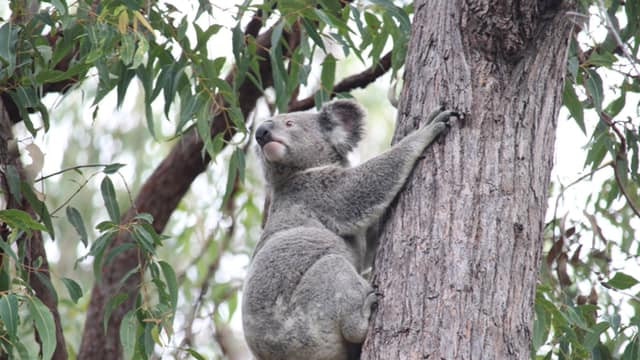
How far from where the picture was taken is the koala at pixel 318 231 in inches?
126

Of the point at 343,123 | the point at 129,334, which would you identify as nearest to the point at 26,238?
the point at 129,334

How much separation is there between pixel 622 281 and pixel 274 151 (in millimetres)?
1619

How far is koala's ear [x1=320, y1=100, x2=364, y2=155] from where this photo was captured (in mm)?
4363

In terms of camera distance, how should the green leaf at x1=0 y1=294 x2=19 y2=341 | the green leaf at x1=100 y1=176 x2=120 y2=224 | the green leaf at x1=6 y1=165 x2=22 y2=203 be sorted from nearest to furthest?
the green leaf at x1=0 y1=294 x2=19 y2=341 → the green leaf at x1=6 y1=165 x2=22 y2=203 → the green leaf at x1=100 y1=176 x2=120 y2=224

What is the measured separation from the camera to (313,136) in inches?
172

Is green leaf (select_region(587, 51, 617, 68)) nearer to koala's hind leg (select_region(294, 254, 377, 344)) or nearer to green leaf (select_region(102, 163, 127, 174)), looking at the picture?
koala's hind leg (select_region(294, 254, 377, 344))

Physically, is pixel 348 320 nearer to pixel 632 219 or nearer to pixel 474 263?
pixel 474 263

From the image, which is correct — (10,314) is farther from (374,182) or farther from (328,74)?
(328,74)

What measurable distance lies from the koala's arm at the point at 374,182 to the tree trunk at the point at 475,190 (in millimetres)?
56

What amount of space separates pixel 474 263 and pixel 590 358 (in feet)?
4.41

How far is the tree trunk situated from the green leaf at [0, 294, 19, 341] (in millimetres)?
1229

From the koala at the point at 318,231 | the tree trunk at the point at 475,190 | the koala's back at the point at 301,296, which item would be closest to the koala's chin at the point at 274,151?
the koala at the point at 318,231

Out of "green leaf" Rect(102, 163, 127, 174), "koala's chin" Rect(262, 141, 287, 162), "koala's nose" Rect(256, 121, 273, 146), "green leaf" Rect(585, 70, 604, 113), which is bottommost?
"green leaf" Rect(102, 163, 127, 174)

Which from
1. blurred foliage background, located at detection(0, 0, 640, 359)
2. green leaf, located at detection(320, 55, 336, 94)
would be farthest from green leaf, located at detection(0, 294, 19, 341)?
green leaf, located at detection(320, 55, 336, 94)
